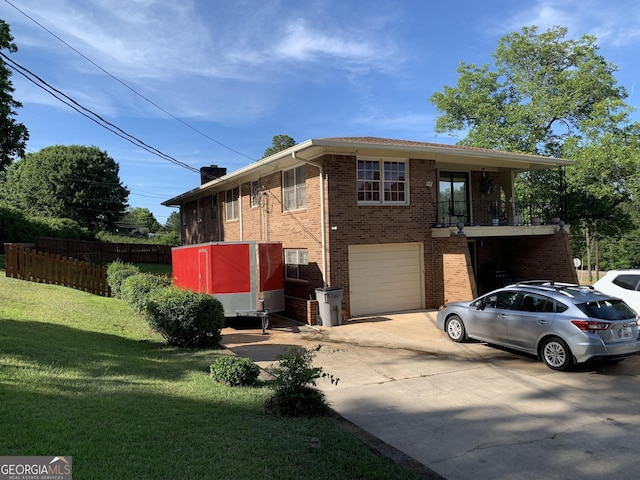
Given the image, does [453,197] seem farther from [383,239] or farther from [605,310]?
[605,310]

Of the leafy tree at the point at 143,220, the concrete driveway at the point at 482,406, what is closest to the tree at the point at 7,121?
the concrete driveway at the point at 482,406

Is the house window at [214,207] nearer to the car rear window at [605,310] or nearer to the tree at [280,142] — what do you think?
the car rear window at [605,310]

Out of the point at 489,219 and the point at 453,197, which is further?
the point at 489,219

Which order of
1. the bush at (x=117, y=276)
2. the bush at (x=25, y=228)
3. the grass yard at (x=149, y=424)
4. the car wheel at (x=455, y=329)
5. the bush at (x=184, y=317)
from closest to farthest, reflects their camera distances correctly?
the grass yard at (x=149, y=424) → the bush at (x=184, y=317) → the car wheel at (x=455, y=329) → the bush at (x=117, y=276) → the bush at (x=25, y=228)

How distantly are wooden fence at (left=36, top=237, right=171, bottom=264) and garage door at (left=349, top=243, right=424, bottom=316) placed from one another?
772 inches

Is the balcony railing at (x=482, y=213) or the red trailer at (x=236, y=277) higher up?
the balcony railing at (x=482, y=213)

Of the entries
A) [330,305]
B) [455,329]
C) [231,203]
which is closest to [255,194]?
[231,203]

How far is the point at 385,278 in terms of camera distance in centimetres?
1442

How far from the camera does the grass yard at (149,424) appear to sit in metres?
3.75

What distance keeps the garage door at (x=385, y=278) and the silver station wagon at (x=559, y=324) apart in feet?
15.9

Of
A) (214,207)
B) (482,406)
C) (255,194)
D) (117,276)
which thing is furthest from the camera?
(214,207)

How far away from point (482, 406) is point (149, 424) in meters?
4.27

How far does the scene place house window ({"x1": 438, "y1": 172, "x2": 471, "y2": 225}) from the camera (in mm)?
16516

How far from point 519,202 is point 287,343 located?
56.2 feet
